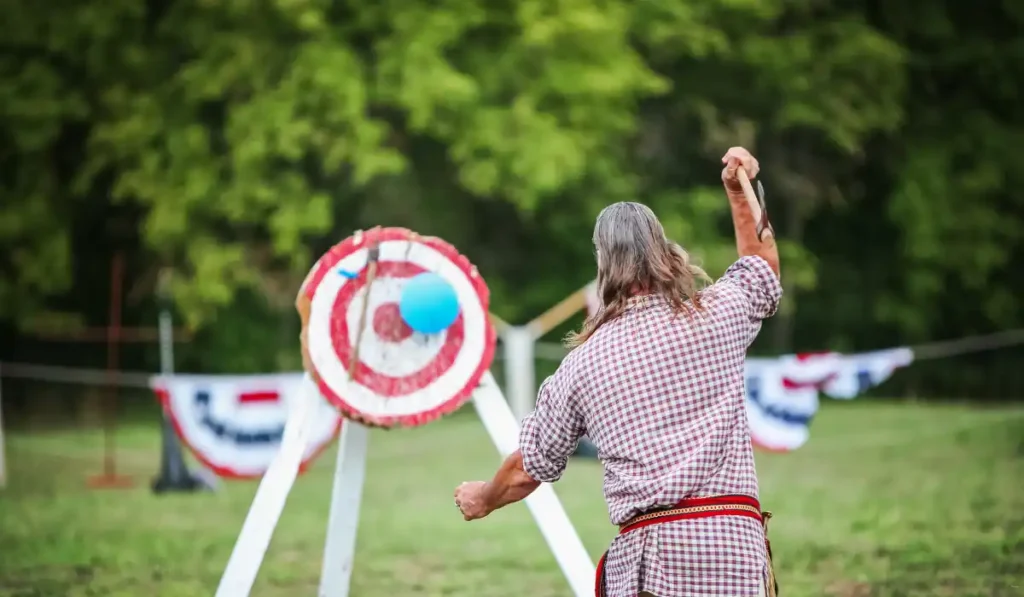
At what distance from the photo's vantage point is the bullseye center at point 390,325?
4.08 metres

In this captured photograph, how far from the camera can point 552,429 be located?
9.15 ft

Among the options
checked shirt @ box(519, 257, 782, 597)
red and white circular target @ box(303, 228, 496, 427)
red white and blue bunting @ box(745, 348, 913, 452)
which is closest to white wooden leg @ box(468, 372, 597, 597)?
red and white circular target @ box(303, 228, 496, 427)

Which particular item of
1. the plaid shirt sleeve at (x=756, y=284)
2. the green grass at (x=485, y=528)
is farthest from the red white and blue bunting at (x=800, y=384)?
the plaid shirt sleeve at (x=756, y=284)

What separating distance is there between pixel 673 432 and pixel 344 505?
1758mm

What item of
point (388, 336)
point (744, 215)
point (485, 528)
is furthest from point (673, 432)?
point (485, 528)

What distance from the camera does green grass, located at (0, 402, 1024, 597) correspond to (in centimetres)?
568

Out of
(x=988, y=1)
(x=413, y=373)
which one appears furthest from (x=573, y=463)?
(x=988, y=1)

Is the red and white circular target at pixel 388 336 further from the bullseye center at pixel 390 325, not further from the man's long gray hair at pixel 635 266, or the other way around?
the man's long gray hair at pixel 635 266

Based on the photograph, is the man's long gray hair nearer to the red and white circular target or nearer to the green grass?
the red and white circular target

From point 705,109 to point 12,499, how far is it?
38.0 feet

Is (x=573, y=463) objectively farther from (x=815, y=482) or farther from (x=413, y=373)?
(x=413, y=373)

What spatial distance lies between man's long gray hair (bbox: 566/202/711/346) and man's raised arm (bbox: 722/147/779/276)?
0.83ft

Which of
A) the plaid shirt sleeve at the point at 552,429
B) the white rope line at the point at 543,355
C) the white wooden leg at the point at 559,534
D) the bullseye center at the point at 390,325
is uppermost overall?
the bullseye center at the point at 390,325

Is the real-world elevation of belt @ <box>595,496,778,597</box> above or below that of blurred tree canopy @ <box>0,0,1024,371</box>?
below
